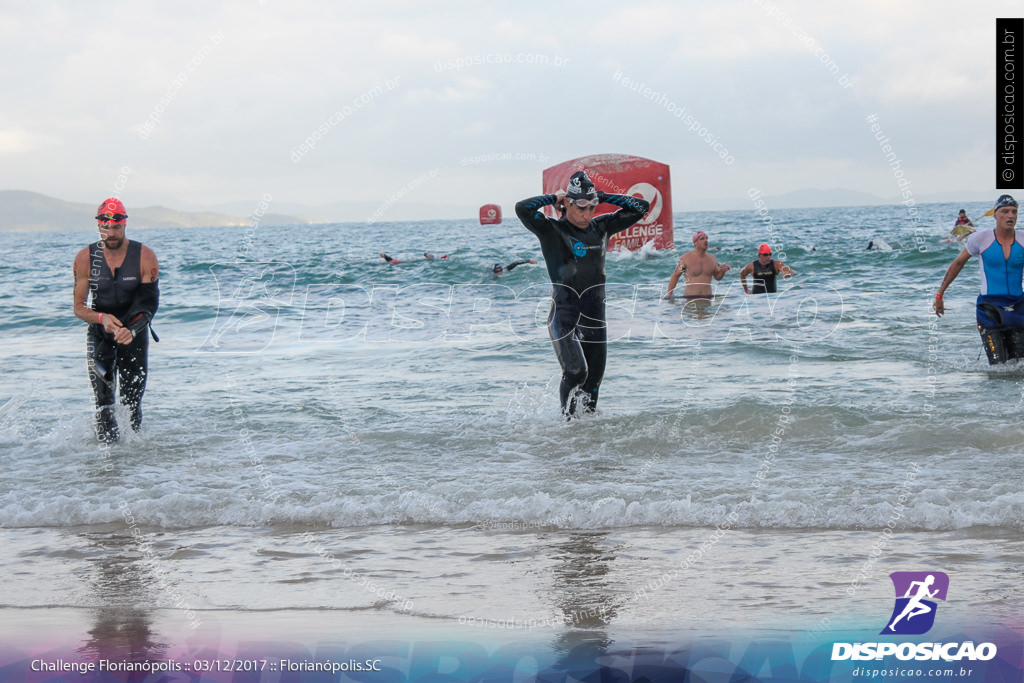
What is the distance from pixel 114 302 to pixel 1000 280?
773 cm

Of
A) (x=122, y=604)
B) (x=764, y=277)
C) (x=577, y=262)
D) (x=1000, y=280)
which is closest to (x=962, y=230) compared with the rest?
(x=764, y=277)

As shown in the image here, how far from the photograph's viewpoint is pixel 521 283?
2148 cm

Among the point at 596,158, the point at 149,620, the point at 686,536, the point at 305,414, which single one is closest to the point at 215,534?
the point at 149,620

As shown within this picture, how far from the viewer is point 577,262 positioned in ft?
23.1

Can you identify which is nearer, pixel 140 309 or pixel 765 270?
pixel 140 309

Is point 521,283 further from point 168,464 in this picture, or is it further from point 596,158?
point 168,464

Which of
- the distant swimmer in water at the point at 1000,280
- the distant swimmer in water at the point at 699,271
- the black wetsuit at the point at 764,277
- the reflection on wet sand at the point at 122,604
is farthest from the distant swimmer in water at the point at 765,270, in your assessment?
the reflection on wet sand at the point at 122,604

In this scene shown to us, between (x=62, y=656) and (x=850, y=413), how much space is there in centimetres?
606

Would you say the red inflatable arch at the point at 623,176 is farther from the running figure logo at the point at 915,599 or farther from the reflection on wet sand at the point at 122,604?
the running figure logo at the point at 915,599

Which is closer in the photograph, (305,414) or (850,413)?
(850,413)

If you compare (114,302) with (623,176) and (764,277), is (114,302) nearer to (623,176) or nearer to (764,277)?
(764,277)

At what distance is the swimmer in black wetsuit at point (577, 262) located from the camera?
695cm

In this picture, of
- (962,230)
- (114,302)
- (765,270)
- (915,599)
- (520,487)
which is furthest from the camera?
(962,230)

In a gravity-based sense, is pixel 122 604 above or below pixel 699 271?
below
